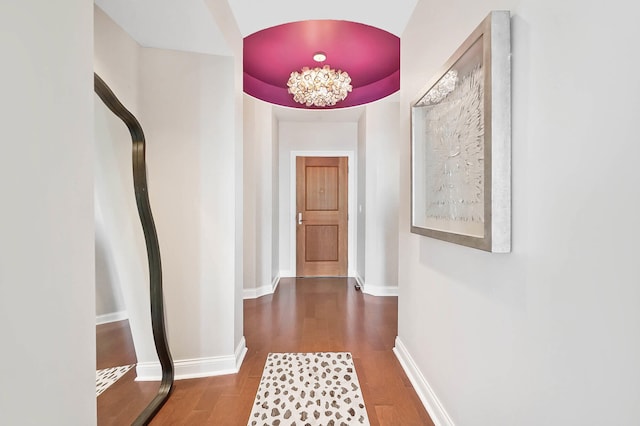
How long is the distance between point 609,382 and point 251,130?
3.73 metres

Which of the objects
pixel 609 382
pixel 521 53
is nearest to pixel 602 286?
pixel 609 382

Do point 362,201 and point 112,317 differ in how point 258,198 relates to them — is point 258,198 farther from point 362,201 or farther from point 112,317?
point 112,317

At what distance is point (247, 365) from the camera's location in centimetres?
212

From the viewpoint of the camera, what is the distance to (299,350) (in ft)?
7.65

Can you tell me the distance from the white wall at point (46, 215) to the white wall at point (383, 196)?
335cm

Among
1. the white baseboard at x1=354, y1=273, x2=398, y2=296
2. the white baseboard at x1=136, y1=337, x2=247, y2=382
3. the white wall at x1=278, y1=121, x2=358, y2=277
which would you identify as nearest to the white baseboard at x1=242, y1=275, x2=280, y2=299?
the white wall at x1=278, y1=121, x2=358, y2=277

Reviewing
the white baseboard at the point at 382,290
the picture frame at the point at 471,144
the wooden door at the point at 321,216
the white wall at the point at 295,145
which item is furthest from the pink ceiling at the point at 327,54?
the white baseboard at the point at 382,290

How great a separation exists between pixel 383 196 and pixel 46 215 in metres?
3.52

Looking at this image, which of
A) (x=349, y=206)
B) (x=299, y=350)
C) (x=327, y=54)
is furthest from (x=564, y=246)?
(x=349, y=206)

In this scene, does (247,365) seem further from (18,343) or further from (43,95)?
(43,95)

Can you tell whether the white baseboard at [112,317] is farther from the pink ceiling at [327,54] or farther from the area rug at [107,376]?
the pink ceiling at [327,54]

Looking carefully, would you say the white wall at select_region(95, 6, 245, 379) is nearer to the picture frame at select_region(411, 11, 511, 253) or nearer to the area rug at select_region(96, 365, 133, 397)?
the area rug at select_region(96, 365, 133, 397)

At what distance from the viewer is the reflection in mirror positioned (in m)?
1.35

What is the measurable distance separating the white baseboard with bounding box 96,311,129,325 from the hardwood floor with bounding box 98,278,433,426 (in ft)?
1.05
